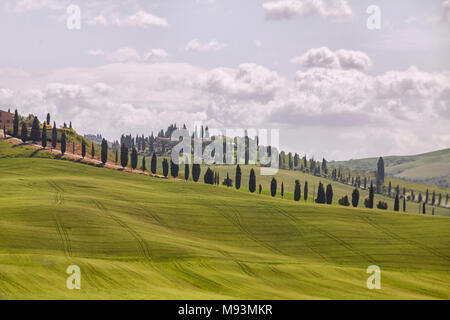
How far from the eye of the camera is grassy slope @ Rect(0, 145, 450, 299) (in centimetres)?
5466

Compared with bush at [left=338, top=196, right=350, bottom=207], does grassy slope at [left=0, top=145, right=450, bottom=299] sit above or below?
above

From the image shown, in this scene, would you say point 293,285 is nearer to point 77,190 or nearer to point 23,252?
point 23,252

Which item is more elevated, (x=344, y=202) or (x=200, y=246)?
(x=200, y=246)

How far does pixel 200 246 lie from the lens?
77.6 meters

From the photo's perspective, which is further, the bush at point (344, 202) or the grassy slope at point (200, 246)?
the bush at point (344, 202)

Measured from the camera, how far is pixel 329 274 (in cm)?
6775

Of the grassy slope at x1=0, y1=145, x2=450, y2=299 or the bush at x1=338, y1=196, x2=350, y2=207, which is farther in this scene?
the bush at x1=338, y1=196, x2=350, y2=207

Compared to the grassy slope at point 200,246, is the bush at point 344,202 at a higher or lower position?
lower

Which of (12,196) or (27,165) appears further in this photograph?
(27,165)

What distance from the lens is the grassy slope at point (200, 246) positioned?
54.7m

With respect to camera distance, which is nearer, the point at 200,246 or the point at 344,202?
the point at 200,246
